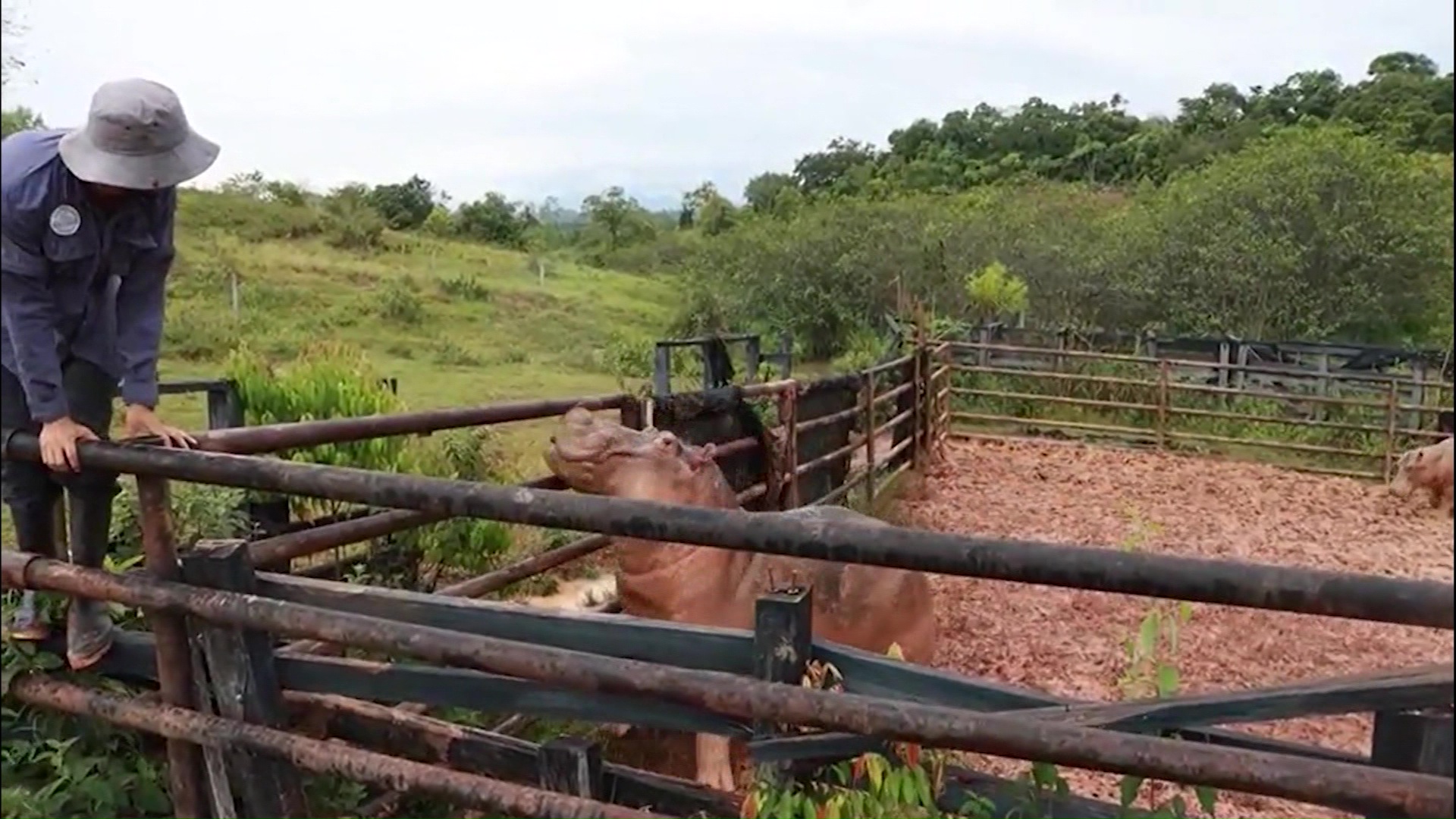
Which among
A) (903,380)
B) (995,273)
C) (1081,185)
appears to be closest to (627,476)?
(903,380)

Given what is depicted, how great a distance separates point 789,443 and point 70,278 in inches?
140

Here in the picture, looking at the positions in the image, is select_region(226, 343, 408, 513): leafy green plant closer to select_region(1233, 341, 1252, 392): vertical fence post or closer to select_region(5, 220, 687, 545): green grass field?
select_region(5, 220, 687, 545): green grass field

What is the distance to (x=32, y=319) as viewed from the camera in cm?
153

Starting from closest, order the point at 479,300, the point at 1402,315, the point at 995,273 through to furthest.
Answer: the point at 1402,315, the point at 995,273, the point at 479,300

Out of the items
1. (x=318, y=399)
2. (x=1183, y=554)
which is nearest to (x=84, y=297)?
(x=318, y=399)

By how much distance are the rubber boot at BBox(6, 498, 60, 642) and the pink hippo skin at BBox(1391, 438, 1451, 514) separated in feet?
5.72

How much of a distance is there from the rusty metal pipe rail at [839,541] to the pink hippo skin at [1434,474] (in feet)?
0.28

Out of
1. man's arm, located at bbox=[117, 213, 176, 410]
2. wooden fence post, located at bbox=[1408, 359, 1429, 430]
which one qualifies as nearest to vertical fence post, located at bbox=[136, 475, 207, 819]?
man's arm, located at bbox=[117, 213, 176, 410]

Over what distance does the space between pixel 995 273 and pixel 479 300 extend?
29.5 ft

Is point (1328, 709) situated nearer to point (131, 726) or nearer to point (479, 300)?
point (131, 726)

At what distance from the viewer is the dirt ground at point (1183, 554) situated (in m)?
4.35

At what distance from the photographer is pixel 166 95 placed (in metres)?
1.61

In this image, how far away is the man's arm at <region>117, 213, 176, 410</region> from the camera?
1.75 meters

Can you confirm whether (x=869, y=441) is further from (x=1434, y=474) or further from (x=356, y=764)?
A: (x=1434, y=474)
